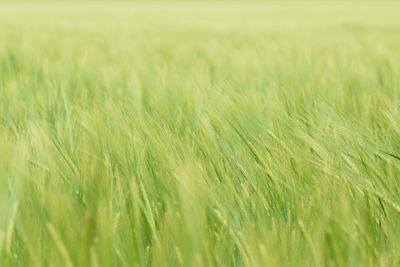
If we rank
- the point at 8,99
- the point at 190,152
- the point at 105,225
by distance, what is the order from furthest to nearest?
1. the point at 8,99
2. the point at 190,152
3. the point at 105,225

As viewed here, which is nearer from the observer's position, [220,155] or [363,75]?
[220,155]

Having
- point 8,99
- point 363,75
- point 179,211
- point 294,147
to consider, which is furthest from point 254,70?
point 179,211

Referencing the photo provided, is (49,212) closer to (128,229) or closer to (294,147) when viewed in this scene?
(128,229)

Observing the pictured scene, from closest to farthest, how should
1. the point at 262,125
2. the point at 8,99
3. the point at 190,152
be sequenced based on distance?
1. the point at 190,152
2. the point at 262,125
3. the point at 8,99

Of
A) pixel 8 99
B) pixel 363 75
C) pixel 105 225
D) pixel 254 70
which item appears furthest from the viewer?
pixel 254 70

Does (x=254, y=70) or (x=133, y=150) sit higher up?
(x=133, y=150)

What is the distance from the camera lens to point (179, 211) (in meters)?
0.53

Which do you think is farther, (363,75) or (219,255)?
(363,75)

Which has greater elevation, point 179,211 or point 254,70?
point 179,211

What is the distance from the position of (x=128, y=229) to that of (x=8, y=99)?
59 cm

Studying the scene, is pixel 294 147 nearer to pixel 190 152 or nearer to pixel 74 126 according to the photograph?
pixel 190 152

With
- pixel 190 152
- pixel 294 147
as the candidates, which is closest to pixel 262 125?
pixel 294 147

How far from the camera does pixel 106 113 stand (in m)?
0.87

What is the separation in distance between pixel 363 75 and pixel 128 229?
90cm
